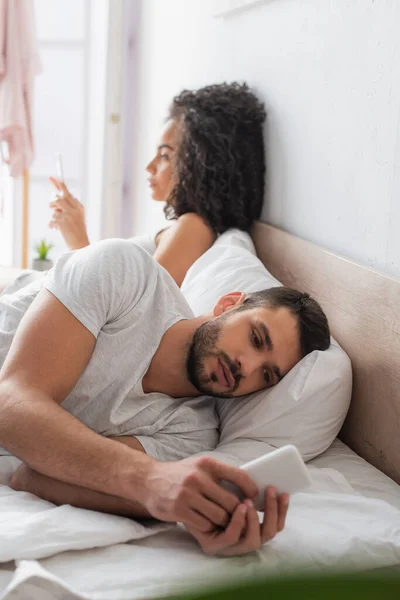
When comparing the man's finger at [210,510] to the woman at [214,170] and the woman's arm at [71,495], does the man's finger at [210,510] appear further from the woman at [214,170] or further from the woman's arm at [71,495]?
the woman at [214,170]

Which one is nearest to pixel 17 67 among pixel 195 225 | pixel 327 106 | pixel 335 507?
pixel 195 225

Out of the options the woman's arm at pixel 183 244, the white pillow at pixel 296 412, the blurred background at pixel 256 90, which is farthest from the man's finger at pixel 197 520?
the woman's arm at pixel 183 244

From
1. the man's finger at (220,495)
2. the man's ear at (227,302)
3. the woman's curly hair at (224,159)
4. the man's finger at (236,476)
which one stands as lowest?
the man's finger at (220,495)

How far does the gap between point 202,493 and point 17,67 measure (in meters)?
2.92

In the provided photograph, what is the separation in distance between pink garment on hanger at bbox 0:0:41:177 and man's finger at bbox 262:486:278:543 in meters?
2.85

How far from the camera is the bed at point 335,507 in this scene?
93 centimetres

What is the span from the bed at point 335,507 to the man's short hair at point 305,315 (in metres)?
0.10

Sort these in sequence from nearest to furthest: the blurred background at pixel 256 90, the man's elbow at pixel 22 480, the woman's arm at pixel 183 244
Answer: the man's elbow at pixel 22 480, the blurred background at pixel 256 90, the woman's arm at pixel 183 244

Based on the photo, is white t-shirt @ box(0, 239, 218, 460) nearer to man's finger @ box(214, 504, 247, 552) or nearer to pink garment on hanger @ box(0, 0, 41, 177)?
man's finger @ box(214, 504, 247, 552)

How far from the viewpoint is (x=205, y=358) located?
1.36 meters

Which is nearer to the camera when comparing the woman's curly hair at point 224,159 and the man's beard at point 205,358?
the man's beard at point 205,358

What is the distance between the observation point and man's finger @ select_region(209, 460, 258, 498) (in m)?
0.99

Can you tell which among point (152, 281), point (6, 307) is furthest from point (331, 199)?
point (6, 307)

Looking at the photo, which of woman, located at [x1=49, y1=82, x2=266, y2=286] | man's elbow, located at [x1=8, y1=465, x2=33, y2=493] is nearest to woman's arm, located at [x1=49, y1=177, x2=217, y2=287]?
woman, located at [x1=49, y1=82, x2=266, y2=286]
